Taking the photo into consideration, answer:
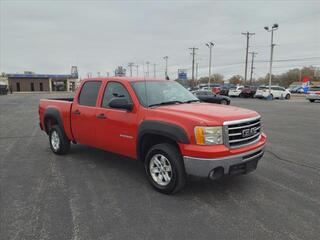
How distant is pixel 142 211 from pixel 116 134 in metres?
1.66

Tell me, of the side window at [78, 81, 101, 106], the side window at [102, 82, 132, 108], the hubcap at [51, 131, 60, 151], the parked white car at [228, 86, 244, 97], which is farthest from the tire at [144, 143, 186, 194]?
the parked white car at [228, 86, 244, 97]

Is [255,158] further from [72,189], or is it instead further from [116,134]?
[72,189]

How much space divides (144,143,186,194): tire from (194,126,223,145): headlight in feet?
1.55

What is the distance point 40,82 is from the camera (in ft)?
A: 260

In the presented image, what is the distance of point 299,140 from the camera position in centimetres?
855

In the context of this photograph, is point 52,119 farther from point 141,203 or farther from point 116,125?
point 141,203

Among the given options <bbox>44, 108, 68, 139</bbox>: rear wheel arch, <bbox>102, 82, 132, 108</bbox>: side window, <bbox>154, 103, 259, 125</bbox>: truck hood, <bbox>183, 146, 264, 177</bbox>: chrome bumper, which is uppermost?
<bbox>102, 82, 132, 108</bbox>: side window

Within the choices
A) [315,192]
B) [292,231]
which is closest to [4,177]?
[292,231]

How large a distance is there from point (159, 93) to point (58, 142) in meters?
3.01

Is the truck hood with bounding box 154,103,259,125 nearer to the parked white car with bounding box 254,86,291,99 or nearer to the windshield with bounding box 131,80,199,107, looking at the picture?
the windshield with bounding box 131,80,199,107

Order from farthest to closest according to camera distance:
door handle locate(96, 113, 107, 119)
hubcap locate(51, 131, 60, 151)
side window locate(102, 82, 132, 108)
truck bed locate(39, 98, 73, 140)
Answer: hubcap locate(51, 131, 60, 151) → truck bed locate(39, 98, 73, 140) → door handle locate(96, 113, 107, 119) → side window locate(102, 82, 132, 108)

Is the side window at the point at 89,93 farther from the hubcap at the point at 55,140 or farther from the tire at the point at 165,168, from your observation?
the tire at the point at 165,168

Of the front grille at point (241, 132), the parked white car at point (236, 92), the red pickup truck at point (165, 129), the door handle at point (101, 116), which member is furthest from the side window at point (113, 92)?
the parked white car at point (236, 92)

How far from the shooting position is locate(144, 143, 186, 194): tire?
4.18 meters
